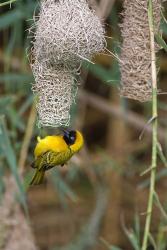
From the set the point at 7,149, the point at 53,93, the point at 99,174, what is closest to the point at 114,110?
the point at 99,174

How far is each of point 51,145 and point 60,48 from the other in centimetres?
34

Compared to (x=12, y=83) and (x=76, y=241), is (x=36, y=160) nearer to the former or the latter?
(x=12, y=83)

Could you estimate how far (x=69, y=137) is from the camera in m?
2.38

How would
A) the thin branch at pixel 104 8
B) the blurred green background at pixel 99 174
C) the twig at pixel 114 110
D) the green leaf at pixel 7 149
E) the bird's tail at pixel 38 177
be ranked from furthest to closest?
the twig at pixel 114 110 → the blurred green background at pixel 99 174 → the thin branch at pixel 104 8 → the green leaf at pixel 7 149 → the bird's tail at pixel 38 177

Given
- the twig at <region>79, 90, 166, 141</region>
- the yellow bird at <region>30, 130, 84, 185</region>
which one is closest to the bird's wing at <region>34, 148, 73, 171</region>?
the yellow bird at <region>30, 130, 84, 185</region>

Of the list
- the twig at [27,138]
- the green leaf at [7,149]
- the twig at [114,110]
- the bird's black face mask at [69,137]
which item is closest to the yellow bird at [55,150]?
the bird's black face mask at [69,137]

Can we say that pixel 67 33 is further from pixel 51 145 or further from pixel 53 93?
pixel 51 145

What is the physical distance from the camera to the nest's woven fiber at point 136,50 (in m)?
2.31

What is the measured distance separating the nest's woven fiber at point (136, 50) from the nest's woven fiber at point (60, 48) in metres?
0.14

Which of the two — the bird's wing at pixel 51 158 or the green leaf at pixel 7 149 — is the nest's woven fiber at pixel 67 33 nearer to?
the bird's wing at pixel 51 158

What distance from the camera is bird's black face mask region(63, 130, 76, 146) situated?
237 centimetres

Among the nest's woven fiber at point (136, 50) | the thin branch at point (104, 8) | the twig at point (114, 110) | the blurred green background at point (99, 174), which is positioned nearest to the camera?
the nest's woven fiber at point (136, 50)

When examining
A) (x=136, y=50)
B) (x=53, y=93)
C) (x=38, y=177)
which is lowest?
Answer: (x=38, y=177)

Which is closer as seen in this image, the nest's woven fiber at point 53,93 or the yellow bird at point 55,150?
the nest's woven fiber at point 53,93
